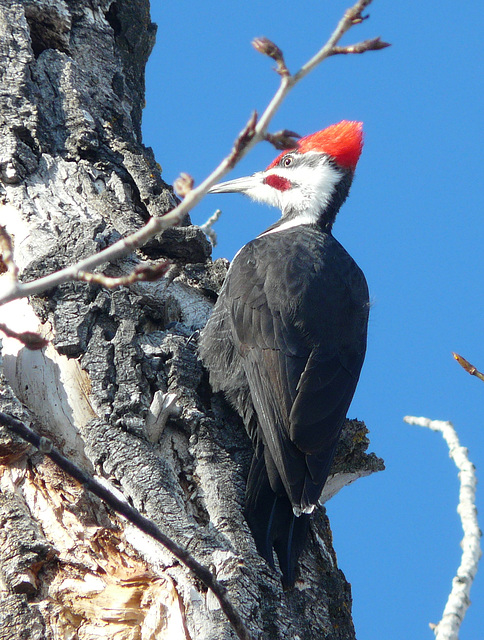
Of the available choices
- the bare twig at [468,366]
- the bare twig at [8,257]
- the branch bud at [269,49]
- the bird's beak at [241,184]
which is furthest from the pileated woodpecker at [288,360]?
the branch bud at [269,49]

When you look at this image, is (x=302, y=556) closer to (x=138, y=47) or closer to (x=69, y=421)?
(x=69, y=421)

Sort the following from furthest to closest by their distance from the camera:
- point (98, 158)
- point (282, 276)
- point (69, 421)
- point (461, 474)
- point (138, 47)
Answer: point (138, 47) < point (98, 158) < point (282, 276) < point (69, 421) < point (461, 474)

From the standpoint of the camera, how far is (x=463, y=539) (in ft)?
6.59

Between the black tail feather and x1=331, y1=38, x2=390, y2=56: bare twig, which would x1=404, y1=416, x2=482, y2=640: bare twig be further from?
x1=331, y1=38, x2=390, y2=56: bare twig

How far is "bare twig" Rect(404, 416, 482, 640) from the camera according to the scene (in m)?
1.84

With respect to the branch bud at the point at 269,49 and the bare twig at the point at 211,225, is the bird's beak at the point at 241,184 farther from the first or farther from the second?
the branch bud at the point at 269,49

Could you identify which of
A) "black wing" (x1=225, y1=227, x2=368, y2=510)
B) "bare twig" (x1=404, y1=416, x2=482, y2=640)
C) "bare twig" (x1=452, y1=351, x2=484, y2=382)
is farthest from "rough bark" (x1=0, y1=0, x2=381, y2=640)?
"bare twig" (x1=452, y1=351, x2=484, y2=382)

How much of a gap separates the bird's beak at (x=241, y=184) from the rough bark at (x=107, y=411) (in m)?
0.55

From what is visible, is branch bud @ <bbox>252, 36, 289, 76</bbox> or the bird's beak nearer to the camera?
branch bud @ <bbox>252, 36, 289, 76</bbox>

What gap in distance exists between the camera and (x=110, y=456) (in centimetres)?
242

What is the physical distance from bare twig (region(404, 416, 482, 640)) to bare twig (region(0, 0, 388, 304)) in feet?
3.42

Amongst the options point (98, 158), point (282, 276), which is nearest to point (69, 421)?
point (282, 276)

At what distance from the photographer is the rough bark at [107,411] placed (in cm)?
216

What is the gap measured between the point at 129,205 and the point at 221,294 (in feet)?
1.65
